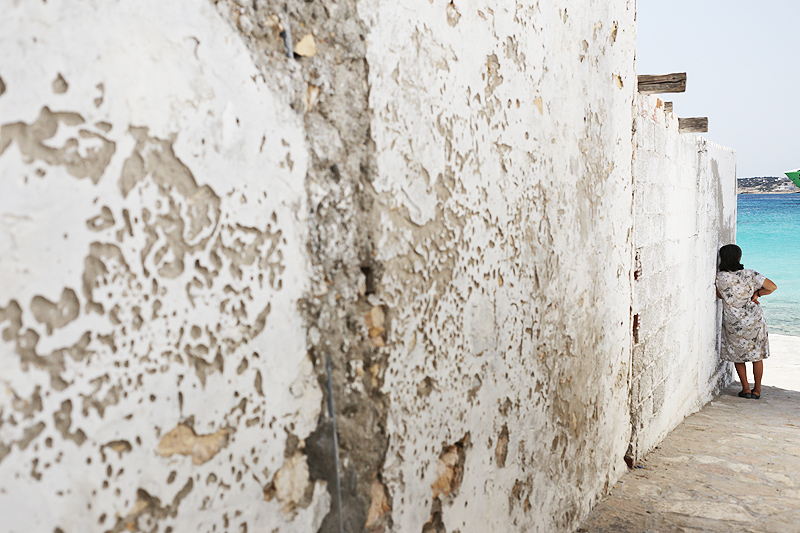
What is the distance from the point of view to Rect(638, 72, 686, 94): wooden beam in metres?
3.93

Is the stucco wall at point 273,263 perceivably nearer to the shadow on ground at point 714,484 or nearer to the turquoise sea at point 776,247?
the shadow on ground at point 714,484

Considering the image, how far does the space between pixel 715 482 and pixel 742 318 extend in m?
3.56

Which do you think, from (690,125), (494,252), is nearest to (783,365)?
(690,125)

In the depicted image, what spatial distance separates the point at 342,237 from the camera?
130 centimetres

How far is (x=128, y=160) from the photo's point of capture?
906mm

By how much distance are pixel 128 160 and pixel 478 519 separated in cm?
140

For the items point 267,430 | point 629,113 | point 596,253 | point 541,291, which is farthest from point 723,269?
point 267,430

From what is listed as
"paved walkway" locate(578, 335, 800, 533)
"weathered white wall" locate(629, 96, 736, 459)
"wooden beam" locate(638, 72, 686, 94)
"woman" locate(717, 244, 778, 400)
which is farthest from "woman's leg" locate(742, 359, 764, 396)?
"wooden beam" locate(638, 72, 686, 94)

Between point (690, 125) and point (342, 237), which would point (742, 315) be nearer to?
point (690, 125)

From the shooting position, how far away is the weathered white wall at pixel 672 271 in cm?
372

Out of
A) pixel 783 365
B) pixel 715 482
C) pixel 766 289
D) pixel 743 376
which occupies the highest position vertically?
pixel 766 289

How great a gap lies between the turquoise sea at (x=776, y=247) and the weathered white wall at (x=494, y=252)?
17.1 metres

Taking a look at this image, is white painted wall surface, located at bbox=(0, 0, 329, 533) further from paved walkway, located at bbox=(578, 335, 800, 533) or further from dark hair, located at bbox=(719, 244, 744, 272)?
dark hair, located at bbox=(719, 244, 744, 272)

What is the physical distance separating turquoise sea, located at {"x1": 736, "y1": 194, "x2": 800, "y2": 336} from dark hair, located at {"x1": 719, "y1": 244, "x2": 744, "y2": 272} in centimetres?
1243
